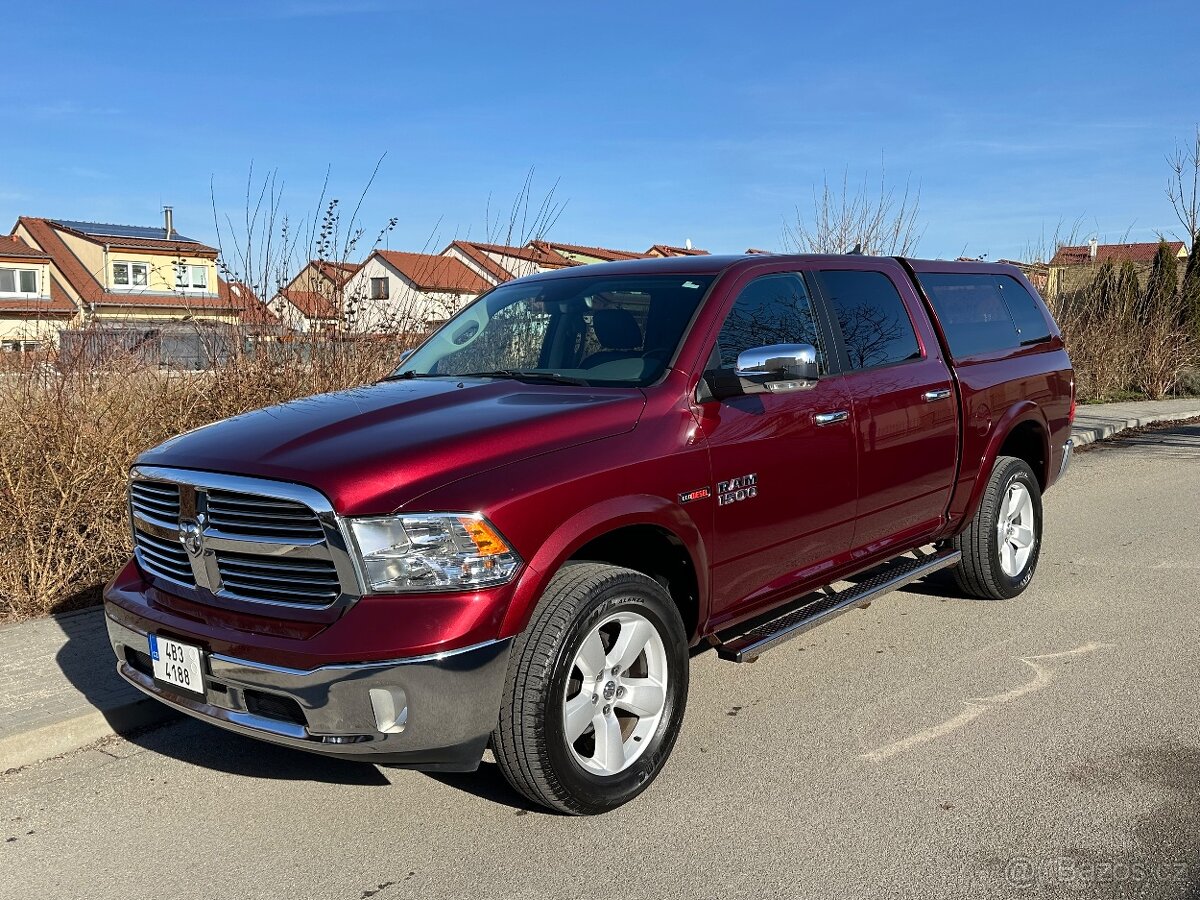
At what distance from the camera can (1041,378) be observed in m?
6.30

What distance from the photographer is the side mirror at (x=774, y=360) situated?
395cm

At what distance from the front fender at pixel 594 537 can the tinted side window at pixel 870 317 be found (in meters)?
1.48

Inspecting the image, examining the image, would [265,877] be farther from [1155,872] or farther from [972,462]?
[972,462]

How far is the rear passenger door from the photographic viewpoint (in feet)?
15.8

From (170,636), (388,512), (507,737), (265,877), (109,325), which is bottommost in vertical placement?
(265,877)

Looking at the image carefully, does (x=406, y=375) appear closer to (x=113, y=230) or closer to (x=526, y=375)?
(x=526, y=375)

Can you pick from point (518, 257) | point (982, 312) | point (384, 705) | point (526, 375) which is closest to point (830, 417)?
point (526, 375)

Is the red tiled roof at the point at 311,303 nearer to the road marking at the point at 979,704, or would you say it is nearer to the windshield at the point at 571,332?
the windshield at the point at 571,332

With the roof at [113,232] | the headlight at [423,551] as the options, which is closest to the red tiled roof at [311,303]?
the headlight at [423,551]

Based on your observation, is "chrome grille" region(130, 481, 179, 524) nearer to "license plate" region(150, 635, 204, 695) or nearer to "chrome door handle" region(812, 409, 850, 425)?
"license plate" region(150, 635, 204, 695)

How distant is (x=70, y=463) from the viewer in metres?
5.95

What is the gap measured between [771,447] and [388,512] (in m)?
1.74

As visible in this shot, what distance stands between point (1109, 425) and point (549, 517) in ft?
42.2

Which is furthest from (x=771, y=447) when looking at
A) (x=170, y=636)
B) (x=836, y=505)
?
(x=170, y=636)
